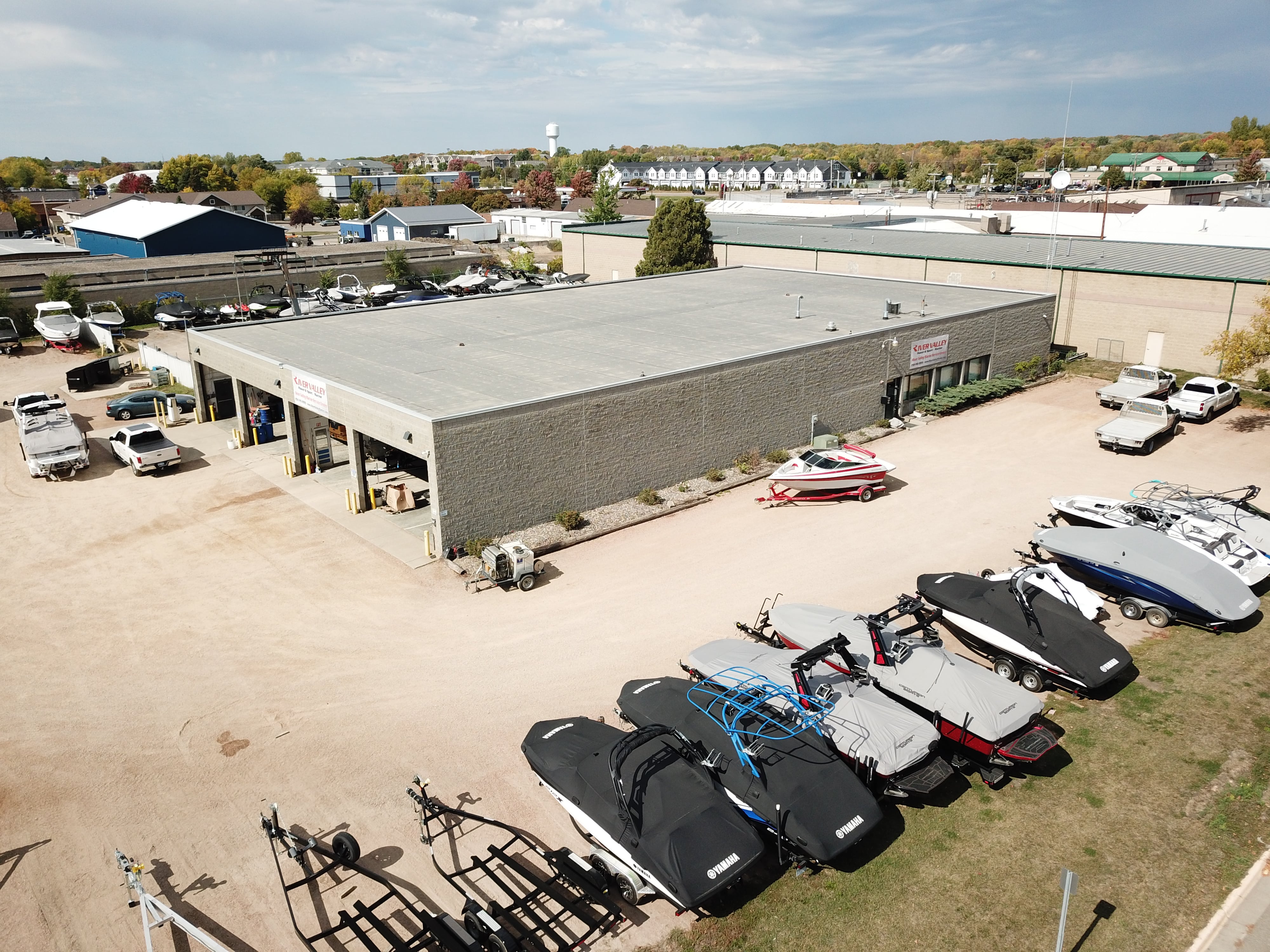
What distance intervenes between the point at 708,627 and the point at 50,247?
7162 cm

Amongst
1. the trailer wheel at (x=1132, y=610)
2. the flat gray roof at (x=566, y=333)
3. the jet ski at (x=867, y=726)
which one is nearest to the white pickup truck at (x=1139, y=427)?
the flat gray roof at (x=566, y=333)

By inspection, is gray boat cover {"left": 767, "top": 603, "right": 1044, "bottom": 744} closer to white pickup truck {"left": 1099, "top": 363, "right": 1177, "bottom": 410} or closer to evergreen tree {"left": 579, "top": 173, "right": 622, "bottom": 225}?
white pickup truck {"left": 1099, "top": 363, "right": 1177, "bottom": 410}

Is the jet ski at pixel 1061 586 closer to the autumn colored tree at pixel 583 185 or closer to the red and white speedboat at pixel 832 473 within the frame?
the red and white speedboat at pixel 832 473

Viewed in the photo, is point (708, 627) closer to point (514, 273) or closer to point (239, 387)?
point (239, 387)

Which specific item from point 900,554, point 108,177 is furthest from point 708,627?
point 108,177

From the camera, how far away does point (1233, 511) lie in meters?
18.4

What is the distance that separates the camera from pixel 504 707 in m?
13.7

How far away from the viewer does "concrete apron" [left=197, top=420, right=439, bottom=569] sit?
19.7 meters

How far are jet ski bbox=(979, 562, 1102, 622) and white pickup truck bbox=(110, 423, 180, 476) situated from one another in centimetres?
2267

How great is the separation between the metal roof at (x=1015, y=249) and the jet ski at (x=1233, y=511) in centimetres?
1648

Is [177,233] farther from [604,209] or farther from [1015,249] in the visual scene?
[1015,249]

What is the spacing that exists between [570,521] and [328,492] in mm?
7697

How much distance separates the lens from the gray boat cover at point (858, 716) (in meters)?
11.2

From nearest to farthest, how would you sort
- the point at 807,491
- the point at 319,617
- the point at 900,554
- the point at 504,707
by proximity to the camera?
the point at 504,707
the point at 319,617
the point at 900,554
the point at 807,491
